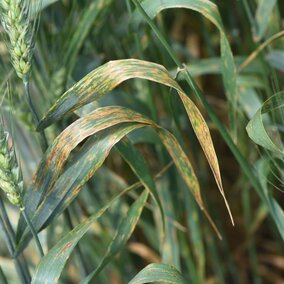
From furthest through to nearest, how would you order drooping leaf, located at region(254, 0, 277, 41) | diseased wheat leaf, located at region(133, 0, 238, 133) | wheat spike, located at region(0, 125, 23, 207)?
drooping leaf, located at region(254, 0, 277, 41)
diseased wheat leaf, located at region(133, 0, 238, 133)
wheat spike, located at region(0, 125, 23, 207)

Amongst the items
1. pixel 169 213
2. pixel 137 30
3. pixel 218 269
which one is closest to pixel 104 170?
pixel 169 213

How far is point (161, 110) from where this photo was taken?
1717 millimetres

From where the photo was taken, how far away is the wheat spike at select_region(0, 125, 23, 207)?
0.77 m

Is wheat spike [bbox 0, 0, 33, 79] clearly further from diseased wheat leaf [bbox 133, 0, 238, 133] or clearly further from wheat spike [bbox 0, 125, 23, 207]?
diseased wheat leaf [bbox 133, 0, 238, 133]

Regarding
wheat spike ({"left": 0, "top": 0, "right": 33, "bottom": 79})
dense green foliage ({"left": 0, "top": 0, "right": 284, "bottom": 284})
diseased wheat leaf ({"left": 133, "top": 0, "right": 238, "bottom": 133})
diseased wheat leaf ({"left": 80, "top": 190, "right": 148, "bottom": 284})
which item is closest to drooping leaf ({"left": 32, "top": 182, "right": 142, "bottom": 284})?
dense green foliage ({"left": 0, "top": 0, "right": 284, "bottom": 284})

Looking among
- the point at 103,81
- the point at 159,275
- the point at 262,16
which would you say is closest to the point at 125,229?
the point at 159,275

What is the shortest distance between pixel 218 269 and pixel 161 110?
1.62ft

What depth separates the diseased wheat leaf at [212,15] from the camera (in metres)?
0.95

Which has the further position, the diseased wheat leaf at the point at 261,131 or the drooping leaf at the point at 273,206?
the drooping leaf at the point at 273,206

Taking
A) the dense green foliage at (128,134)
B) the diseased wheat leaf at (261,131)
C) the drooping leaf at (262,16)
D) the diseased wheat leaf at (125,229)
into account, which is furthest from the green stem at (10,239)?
the drooping leaf at (262,16)

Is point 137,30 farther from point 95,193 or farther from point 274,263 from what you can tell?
point 274,263

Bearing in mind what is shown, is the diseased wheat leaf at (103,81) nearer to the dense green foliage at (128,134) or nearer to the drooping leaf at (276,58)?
the dense green foliage at (128,134)

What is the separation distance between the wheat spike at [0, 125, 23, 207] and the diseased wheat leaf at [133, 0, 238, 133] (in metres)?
0.31

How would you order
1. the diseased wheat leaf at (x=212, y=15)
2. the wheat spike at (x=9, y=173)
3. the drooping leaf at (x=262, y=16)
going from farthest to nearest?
the drooping leaf at (x=262, y=16) < the diseased wheat leaf at (x=212, y=15) < the wheat spike at (x=9, y=173)
